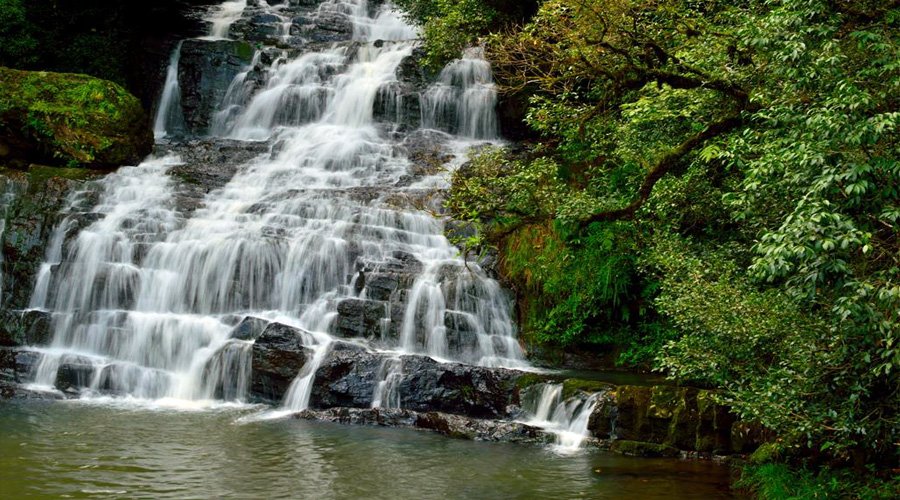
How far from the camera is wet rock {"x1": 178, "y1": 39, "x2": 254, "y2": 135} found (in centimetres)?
2788

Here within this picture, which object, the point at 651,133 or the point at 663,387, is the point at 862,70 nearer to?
the point at 663,387

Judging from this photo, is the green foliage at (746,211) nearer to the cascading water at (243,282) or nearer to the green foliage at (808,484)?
the green foliage at (808,484)

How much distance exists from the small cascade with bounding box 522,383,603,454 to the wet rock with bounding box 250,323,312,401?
4492mm

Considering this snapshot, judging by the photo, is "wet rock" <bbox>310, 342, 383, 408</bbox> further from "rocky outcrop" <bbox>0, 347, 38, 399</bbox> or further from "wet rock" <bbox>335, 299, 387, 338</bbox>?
"rocky outcrop" <bbox>0, 347, 38, 399</bbox>

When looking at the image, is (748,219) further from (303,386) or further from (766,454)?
→ (303,386)

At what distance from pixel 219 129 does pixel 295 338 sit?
46.6 feet

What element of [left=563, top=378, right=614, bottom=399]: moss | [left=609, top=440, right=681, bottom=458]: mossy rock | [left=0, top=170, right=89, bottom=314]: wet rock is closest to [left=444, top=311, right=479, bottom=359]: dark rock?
[left=563, top=378, right=614, bottom=399]: moss

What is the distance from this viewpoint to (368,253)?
60.5 ft

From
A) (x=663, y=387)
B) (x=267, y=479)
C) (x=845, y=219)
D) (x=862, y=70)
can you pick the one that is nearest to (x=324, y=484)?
(x=267, y=479)

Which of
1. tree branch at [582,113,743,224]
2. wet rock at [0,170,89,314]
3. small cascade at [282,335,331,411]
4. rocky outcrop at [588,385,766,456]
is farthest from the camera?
wet rock at [0,170,89,314]

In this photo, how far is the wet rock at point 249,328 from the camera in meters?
15.9

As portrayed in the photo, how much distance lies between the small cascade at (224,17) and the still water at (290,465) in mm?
22005

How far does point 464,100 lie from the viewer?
26.2m

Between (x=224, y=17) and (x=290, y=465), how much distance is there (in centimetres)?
2711
